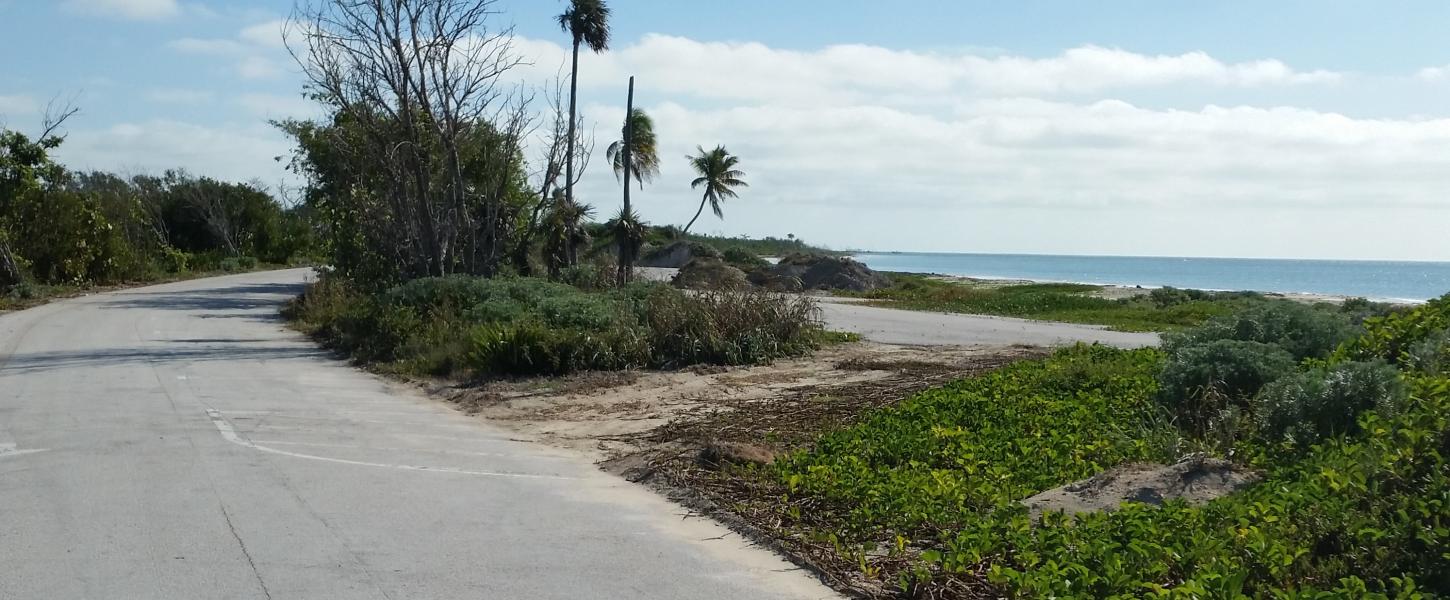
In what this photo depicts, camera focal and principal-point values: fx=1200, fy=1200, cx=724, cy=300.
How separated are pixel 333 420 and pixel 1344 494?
9.83 metres

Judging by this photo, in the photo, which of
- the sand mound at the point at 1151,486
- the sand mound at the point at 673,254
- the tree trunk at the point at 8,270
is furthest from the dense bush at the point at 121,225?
the sand mound at the point at 1151,486

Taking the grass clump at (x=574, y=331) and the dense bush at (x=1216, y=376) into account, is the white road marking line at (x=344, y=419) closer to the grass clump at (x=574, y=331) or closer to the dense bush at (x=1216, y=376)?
the grass clump at (x=574, y=331)

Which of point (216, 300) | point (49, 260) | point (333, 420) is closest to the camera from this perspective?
point (333, 420)

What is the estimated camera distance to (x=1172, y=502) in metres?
6.67

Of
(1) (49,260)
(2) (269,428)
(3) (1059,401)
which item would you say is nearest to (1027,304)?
(3) (1059,401)

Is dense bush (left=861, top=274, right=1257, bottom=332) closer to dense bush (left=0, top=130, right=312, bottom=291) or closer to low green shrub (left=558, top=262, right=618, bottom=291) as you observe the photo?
low green shrub (left=558, top=262, right=618, bottom=291)

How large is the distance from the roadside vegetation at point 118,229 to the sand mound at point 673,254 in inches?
851

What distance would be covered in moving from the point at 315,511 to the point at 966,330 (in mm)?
18403

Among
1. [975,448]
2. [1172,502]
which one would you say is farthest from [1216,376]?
[1172,502]

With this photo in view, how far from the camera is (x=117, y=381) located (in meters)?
15.9

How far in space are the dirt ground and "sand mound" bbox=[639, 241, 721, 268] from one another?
4945cm

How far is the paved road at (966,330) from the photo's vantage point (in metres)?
21.6

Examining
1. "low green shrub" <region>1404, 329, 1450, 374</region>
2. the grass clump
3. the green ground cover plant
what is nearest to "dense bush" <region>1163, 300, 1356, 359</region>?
the green ground cover plant

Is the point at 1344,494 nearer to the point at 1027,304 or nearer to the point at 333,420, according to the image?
the point at 333,420
